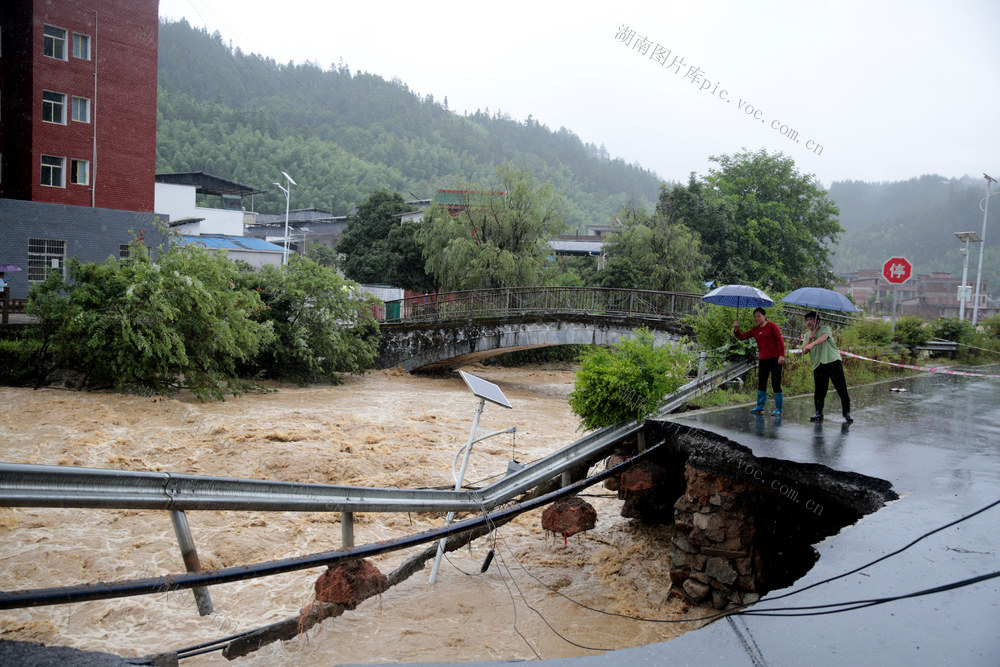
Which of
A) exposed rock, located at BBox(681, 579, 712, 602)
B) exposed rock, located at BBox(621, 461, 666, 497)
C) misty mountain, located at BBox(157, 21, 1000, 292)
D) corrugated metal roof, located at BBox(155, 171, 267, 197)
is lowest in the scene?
exposed rock, located at BBox(681, 579, 712, 602)

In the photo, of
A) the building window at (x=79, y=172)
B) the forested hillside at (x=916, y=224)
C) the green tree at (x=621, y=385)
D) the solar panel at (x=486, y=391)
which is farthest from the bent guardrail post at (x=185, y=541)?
the forested hillside at (x=916, y=224)

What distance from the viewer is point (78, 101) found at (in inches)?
1088

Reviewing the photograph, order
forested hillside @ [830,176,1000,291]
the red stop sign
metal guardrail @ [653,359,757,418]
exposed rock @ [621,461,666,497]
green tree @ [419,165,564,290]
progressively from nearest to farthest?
exposed rock @ [621,461,666,497] < metal guardrail @ [653,359,757,418] < the red stop sign < green tree @ [419,165,564,290] < forested hillside @ [830,176,1000,291]

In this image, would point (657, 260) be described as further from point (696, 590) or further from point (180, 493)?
point (180, 493)

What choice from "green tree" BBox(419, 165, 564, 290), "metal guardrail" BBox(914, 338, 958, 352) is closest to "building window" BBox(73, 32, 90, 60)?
"green tree" BBox(419, 165, 564, 290)

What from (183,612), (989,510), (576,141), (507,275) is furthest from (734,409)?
(576,141)

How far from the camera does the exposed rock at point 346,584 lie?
16.5ft

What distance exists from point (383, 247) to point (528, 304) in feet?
58.4

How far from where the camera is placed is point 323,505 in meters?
4.50

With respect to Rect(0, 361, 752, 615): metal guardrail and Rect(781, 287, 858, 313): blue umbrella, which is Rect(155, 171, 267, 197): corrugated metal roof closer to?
Rect(781, 287, 858, 313): blue umbrella

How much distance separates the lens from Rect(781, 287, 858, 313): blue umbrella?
10383 mm

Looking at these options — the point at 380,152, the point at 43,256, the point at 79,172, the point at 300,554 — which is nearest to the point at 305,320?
the point at 43,256

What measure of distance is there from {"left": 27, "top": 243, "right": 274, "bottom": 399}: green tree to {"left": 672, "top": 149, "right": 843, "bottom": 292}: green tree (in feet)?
81.1

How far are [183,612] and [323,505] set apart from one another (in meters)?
4.58
